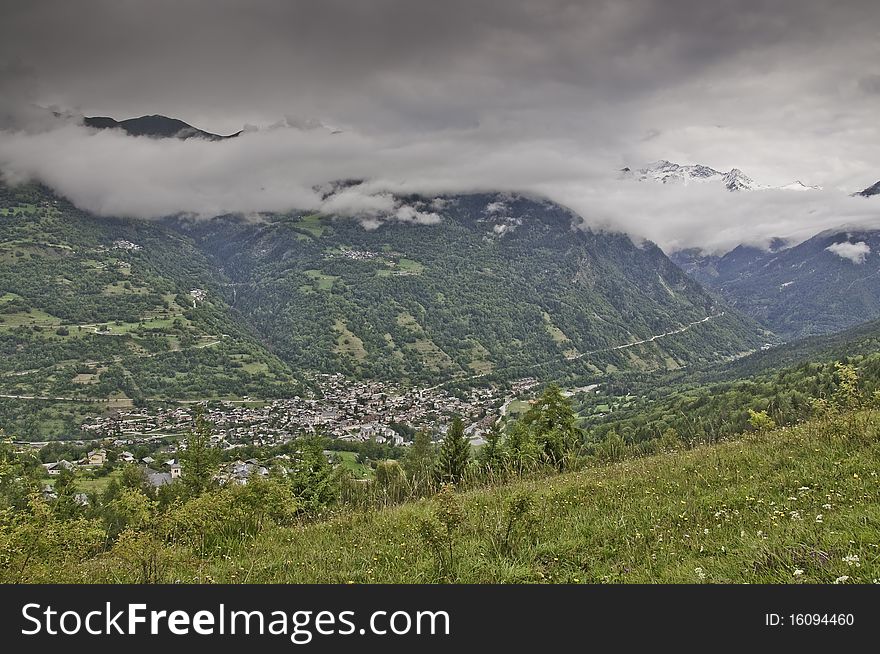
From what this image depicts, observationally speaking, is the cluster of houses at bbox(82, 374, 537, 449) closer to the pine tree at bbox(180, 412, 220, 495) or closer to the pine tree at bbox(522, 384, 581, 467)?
the pine tree at bbox(180, 412, 220, 495)

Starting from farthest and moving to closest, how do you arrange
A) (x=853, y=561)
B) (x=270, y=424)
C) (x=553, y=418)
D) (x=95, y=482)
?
(x=270, y=424), (x=95, y=482), (x=553, y=418), (x=853, y=561)

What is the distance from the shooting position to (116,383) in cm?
17425

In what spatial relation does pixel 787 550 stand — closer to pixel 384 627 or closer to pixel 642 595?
pixel 642 595

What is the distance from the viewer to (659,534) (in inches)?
235

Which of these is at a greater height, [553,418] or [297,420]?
[553,418]

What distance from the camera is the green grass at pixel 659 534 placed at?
477cm

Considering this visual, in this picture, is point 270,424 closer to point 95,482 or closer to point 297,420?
point 297,420

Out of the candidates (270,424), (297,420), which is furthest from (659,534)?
(297,420)

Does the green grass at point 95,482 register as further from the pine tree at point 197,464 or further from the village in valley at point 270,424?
the pine tree at point 197,464

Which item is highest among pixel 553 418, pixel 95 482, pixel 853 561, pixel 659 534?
pixel 853 561

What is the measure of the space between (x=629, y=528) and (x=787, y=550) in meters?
2.02

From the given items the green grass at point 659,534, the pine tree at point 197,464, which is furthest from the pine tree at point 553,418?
the green grass at point 659,534

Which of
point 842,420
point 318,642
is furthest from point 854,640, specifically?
point 842,420

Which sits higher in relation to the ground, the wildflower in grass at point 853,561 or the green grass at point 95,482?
the wildflower in grass at point 853,561
